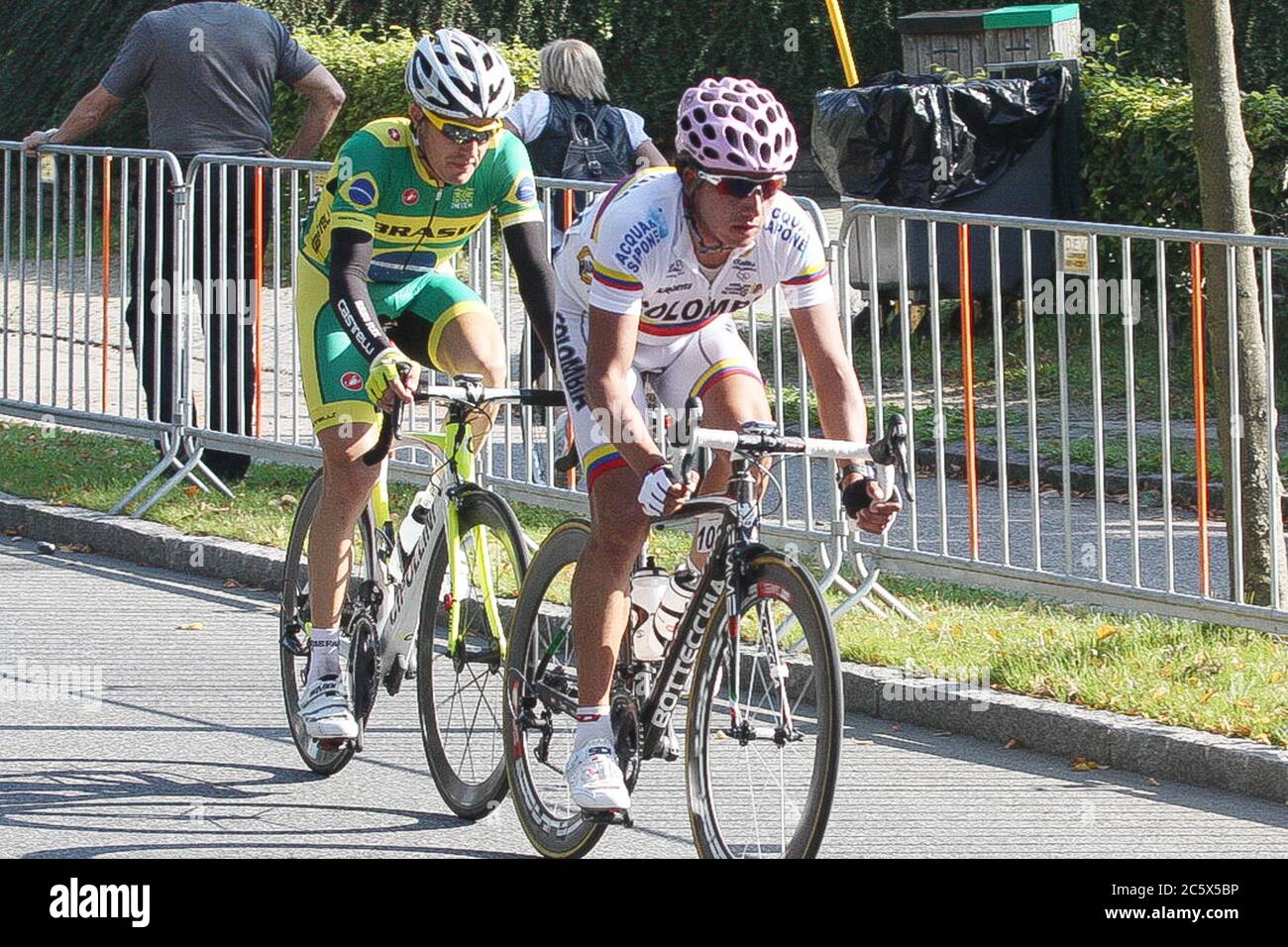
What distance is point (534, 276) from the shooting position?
6.00 m

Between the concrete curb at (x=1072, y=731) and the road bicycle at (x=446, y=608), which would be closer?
the road bicycle at (x=446, y=608)

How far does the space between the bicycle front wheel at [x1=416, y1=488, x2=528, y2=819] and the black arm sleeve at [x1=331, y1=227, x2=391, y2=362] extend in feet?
1.65

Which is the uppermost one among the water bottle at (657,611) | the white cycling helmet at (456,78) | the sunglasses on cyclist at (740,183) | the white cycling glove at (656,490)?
the white cycling helmet at (456,78)

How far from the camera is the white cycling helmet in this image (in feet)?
19.0

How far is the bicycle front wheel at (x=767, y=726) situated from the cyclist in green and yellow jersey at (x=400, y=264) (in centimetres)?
127

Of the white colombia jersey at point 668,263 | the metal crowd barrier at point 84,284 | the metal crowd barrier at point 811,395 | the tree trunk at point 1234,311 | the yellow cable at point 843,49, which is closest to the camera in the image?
the white colombia jersey at point 668,263

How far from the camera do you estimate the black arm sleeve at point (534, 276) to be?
19.5 feet

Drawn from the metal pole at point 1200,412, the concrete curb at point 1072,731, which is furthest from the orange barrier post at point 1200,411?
the concrete curb at point 1072,731

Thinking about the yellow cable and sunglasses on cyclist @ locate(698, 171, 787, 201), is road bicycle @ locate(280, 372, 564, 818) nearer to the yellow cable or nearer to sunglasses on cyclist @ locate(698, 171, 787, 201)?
sunglasses on cyclist @ locate(698, 171, 787, 201)

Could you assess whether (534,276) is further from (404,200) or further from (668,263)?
(668,263)

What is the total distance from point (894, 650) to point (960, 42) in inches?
332

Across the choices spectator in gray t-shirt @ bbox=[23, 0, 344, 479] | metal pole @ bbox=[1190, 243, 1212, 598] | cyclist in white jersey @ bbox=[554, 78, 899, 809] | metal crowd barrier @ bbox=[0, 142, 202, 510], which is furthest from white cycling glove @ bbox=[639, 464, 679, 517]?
metal crowd barrier @ bbox=[0, 142, 202, 510]

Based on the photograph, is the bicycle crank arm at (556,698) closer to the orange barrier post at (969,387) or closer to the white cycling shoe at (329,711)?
the white cycling shoe at (329,711)

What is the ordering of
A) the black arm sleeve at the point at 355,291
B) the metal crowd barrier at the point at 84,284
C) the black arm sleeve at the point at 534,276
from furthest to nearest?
the metal crowd barrier at the point at 84,284, the black arm sleeve at the point at 534,276, the black arm sleeve at the point at 355,291
